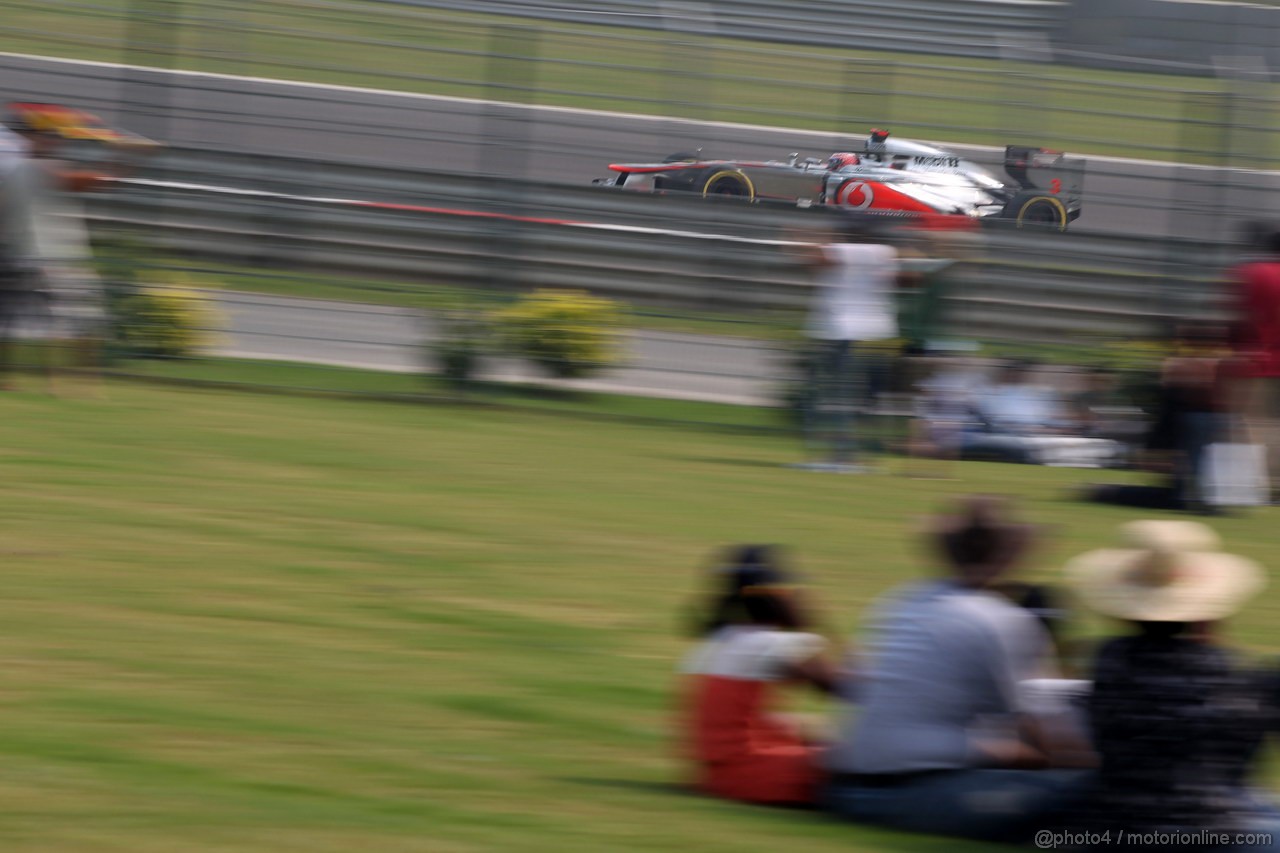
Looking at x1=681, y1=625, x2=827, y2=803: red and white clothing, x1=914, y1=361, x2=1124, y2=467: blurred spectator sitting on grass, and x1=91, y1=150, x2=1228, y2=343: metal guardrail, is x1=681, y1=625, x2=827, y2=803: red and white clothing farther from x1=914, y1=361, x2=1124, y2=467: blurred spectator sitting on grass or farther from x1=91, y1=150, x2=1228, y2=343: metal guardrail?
x1=91, y1=150, x2=1228, y2=343: metal guardrail

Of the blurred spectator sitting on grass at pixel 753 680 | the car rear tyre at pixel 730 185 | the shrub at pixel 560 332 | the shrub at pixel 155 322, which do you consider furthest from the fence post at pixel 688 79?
the blurred spectator sitting on grass at pixel 753 680

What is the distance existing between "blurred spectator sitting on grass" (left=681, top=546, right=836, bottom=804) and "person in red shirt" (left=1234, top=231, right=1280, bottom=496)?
6886 mm

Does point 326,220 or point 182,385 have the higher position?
point 326,220

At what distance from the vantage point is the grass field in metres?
4.69

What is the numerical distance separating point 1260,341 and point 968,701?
7.43 meters

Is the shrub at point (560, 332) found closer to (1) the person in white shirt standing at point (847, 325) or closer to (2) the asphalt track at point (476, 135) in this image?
(2) the asphalt track at point (476, 135)

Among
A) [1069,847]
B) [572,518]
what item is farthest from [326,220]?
[1069,847]

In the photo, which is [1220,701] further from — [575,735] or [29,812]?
[29,812]

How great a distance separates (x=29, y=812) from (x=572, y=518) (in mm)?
4905

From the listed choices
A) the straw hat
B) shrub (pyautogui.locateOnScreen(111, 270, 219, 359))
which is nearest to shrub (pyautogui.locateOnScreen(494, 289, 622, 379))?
shrub (pyautogui.locateOnScreen(111, 270, 219, 359))

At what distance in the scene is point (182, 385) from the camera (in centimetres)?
1316

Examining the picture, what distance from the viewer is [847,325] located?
1147 cm

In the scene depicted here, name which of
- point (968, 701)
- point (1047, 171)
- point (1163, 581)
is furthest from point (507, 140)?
point (1163, 581)

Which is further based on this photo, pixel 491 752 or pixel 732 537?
pixel 732 537
